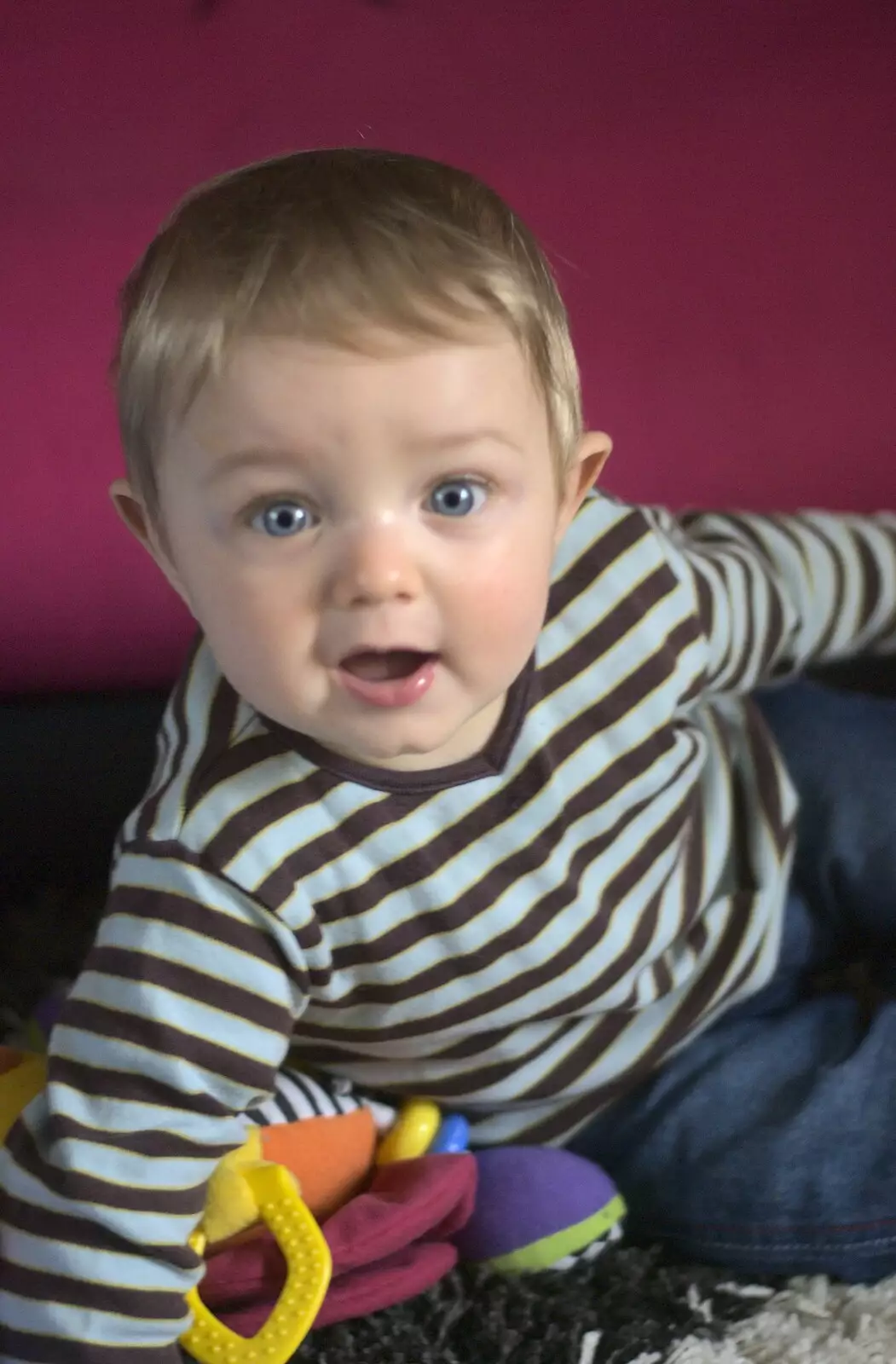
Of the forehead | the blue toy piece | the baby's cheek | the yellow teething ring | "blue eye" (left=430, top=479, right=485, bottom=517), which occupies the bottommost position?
the yellow teething ring

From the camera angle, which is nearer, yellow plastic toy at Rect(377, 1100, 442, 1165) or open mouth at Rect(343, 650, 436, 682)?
open mouth at Rect(343, 650, 436, 682)

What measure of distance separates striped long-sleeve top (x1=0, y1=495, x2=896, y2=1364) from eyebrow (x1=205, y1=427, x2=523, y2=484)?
0.15 metres

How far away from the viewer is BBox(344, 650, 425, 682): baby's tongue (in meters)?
0.58

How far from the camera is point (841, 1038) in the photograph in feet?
2.59

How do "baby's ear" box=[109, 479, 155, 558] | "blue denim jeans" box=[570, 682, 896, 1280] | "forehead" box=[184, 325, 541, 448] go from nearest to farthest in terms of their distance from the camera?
"forehead" box=[184, 325, 541, 448], "baby's ear" box=[109, 479, 155, 558], "blue denim jeans" box=[570, 682, 896, 1280]

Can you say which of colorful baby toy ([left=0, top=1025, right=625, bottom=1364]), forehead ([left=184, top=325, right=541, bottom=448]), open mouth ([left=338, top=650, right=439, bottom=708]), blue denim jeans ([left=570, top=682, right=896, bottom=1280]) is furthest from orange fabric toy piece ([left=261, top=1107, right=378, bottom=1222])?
forehead ([left=184, top=325, right=541, bottom=448])

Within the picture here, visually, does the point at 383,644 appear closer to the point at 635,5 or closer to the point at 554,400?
the point at 554,400

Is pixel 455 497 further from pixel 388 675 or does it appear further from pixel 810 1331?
pixel 810 1331

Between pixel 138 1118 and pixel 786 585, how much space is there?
484mm

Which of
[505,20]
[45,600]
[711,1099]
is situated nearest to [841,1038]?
[711,1099]

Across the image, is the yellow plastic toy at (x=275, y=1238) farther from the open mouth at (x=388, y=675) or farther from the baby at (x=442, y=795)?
the open mouth at (x=388, y=675)

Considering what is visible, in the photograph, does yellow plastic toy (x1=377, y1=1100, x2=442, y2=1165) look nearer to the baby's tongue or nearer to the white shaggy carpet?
the white shaggy carpet

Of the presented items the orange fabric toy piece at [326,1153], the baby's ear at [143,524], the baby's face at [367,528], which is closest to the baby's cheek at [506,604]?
the baby's face at [367,528]

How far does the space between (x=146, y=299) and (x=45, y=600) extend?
337 mm
